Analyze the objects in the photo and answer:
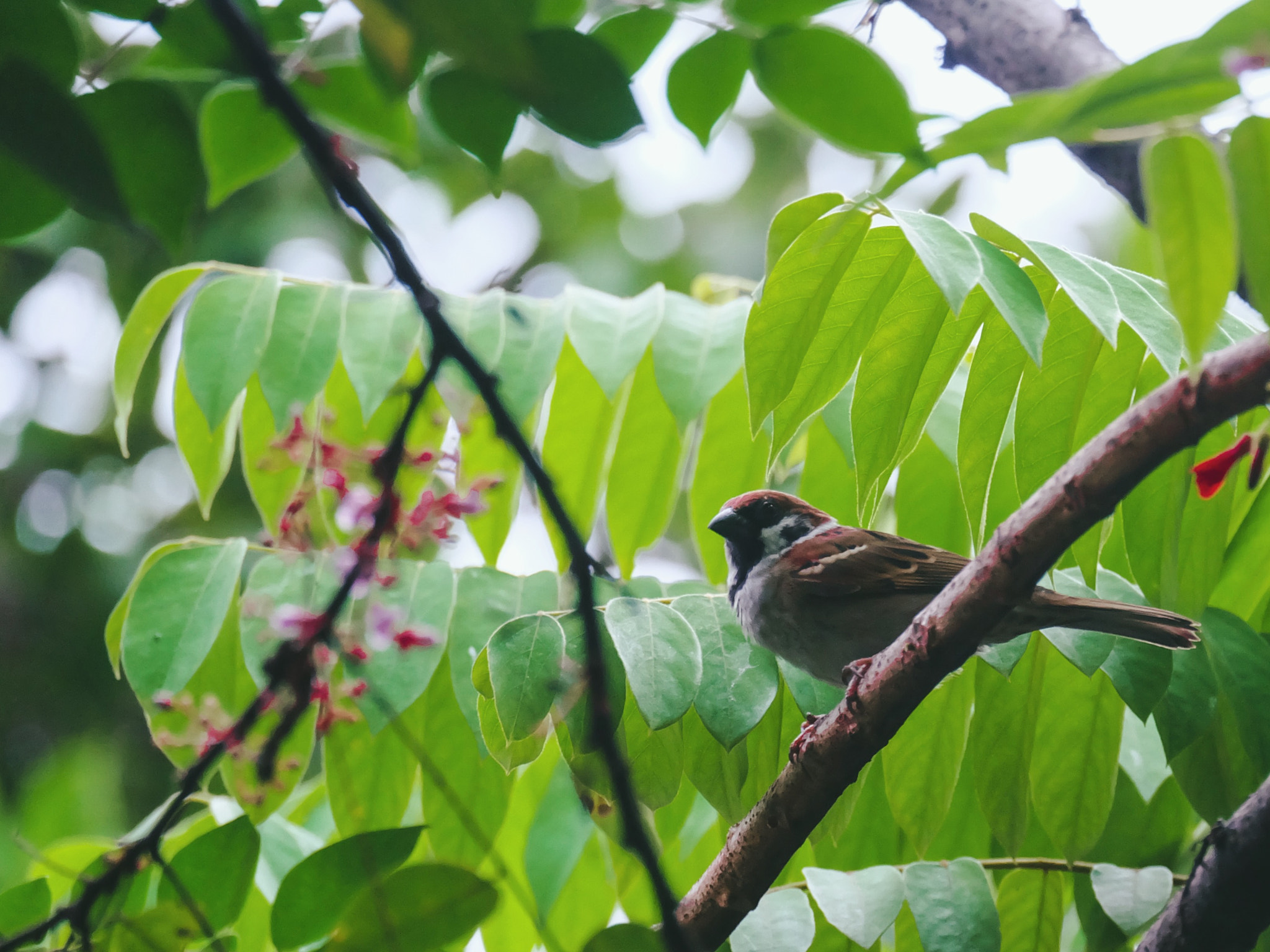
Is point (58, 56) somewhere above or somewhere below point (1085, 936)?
above

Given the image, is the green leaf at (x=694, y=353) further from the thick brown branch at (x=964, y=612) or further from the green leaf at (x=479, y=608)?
the thick brown branch at (x=964, y=612)

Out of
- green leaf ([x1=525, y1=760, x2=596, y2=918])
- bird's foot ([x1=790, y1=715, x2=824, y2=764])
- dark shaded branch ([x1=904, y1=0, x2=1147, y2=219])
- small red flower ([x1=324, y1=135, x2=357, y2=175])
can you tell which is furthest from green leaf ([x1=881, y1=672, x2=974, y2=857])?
dark shaded branch ([x1=904, y1=0, x2=1147, y2=219])

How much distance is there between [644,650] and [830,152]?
20.6 ft

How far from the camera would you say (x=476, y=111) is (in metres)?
0.85

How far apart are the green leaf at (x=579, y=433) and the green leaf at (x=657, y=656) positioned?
0.44m

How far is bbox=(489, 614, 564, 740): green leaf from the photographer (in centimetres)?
150

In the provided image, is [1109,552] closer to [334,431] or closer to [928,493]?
[928,493]

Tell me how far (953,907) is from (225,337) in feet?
5.85

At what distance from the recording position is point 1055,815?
181 centimetres

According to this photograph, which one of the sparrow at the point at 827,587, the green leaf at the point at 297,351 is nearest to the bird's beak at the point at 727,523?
the sparrow at the point at 827,587

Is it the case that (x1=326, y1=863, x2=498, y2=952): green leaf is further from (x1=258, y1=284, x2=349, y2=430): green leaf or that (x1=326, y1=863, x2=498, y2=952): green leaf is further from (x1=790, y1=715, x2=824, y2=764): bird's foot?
(x1=258, y1=284, x2=349, y2=430): green leaf

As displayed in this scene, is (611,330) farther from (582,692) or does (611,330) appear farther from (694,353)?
(582,692)

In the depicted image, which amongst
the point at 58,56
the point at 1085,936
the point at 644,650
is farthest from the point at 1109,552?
the point at 58,56

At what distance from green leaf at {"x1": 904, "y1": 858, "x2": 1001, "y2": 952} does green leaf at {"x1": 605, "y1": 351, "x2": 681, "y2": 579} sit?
843 mm
